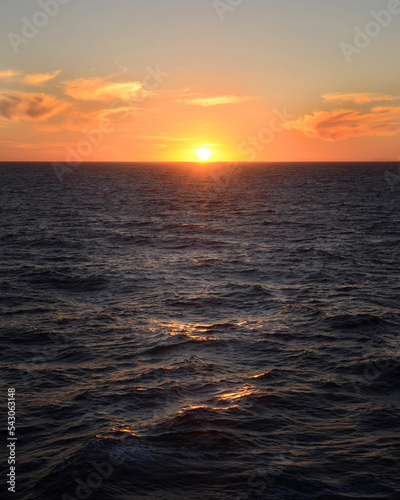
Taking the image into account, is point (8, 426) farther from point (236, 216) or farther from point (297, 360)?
point (236, 216)

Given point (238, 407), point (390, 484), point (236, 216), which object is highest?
point (236, 216)

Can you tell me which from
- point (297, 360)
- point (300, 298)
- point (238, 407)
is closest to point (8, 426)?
point (238, 407)

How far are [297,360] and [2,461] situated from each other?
1117 centimetres

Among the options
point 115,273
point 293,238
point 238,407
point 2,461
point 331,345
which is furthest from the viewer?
point 293,238

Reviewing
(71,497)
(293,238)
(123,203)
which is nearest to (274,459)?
(71,497)

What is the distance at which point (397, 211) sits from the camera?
65.0 meters

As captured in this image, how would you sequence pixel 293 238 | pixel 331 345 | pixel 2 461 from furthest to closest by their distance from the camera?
1. pixel 293 238
2. pixel 331 345
3. pixel 2 461

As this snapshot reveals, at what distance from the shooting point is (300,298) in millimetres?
25562

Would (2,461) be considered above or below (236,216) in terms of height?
below

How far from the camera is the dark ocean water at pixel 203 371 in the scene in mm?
11422

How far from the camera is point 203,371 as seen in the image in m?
16.8

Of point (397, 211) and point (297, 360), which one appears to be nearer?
point (297, 360)

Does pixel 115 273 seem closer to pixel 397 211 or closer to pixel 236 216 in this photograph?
pixel 236 216

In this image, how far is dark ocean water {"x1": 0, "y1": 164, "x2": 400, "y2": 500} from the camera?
1142cm
